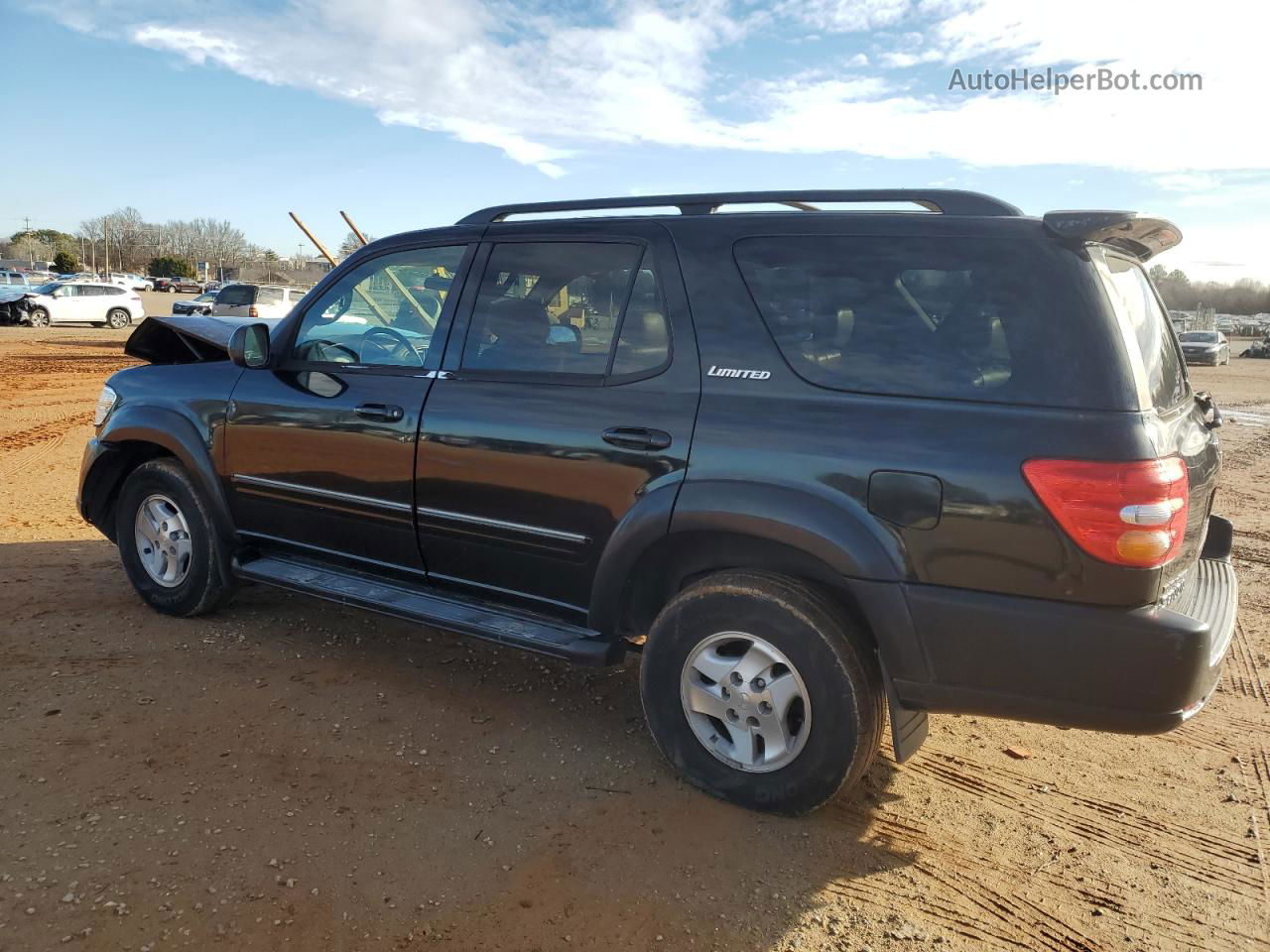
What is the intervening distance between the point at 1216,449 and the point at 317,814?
132 inches

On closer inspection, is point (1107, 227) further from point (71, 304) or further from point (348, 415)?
point (71, 304)

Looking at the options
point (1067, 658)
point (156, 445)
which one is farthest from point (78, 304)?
point (1067, 658)

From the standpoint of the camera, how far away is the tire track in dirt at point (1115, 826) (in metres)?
2.92

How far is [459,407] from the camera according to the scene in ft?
12.0

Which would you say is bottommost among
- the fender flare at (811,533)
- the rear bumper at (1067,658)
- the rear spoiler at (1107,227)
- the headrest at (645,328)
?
the rear bumper at (1067,658)

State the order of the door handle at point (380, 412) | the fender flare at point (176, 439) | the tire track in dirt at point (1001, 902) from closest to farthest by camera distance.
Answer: the tire track in dirt at point (1001, 902), the door handle at point (380, 412), the fender flare at point (176, 439)

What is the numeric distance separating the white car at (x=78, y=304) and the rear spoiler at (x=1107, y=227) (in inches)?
1286

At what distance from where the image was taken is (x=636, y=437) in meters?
3.21

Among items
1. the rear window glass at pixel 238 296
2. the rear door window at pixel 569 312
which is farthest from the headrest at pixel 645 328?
the rear window glass at pixel 238 296

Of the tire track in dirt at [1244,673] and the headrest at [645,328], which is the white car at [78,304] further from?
the tire track in dirt at [1244,673]

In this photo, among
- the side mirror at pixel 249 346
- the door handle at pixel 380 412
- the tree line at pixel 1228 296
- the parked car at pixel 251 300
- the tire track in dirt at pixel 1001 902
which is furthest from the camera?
the tree line at pixel 1228 296

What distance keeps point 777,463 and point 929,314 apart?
64 centimetres

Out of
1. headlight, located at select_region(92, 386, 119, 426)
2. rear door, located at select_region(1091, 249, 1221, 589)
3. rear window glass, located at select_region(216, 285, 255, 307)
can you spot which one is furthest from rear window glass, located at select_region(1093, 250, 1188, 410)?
rear window glass, located at select_region(216, 285, 255, 307)

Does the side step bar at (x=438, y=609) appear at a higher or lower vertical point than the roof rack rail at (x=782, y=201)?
lower
